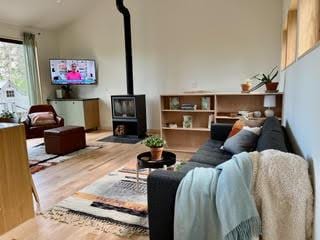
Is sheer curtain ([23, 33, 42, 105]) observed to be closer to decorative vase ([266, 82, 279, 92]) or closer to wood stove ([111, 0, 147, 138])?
wood stove ([111, 0, 147, 138])

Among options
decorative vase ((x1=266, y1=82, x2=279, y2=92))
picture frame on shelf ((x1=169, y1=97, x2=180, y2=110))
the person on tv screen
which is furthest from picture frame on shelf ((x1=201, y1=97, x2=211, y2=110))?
the person on tv screen

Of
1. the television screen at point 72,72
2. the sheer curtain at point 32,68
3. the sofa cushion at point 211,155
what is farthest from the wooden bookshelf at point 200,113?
the sheer curtain at point 32,68

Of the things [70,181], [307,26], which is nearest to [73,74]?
[70,181]

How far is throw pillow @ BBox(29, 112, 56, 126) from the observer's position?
5141mm

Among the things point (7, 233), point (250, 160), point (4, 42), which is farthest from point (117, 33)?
point (250, 160)

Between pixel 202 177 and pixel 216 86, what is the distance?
3.98 meters

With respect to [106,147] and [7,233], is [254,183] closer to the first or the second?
[7,233]

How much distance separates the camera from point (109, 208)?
2412 millimetres

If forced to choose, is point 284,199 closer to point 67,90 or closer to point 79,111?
point 79,111

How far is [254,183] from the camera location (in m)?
1.32

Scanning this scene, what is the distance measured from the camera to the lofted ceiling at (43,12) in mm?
5031

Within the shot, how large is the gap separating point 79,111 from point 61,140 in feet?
6.56

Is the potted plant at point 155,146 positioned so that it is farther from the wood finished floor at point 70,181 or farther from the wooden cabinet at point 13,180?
the wooden cabinet at point 13,180

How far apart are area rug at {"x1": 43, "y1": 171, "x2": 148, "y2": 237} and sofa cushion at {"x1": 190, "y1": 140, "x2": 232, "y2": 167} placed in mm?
700
